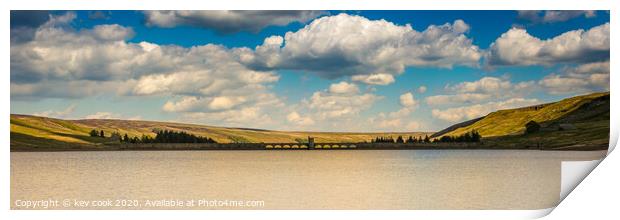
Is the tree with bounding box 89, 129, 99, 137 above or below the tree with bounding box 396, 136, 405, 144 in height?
above

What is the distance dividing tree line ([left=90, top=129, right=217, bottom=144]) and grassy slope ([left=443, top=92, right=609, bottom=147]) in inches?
1023

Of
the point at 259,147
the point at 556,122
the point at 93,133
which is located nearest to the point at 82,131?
the point at 93,133

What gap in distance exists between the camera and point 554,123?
3519 inches

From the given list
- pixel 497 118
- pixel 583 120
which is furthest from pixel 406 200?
pixel 583 120

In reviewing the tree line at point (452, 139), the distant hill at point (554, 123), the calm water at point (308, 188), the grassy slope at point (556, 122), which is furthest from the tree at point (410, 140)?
the calm water at point (308, 188)

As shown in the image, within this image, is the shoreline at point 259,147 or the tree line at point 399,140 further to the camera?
the tree line at point 399,140

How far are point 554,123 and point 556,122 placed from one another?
4.16 ft

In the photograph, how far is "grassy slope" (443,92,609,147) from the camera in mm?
78938

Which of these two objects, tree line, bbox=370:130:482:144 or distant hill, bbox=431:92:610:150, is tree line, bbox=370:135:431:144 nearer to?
tree line, bbox=370:130:482:144

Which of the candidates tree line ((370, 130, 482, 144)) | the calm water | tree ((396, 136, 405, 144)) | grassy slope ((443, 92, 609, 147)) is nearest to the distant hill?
grassy slope ((443, 92, 609, 147))

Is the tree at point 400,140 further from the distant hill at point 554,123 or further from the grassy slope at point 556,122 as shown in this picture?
the grassy slope at point 556,122

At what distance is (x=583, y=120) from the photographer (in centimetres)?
9150

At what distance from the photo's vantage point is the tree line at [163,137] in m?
71.1

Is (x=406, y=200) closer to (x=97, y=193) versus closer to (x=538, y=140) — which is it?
(x=97, y=193)
